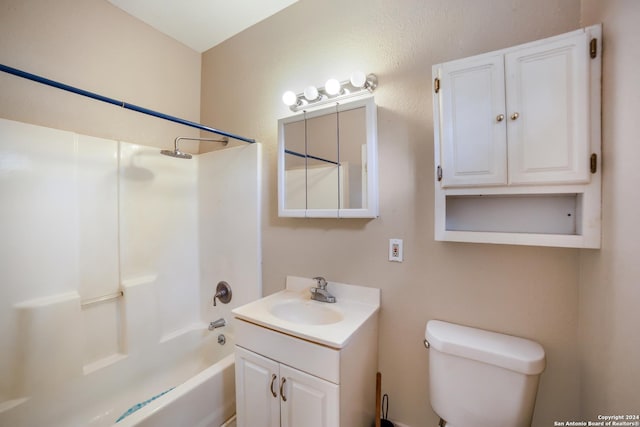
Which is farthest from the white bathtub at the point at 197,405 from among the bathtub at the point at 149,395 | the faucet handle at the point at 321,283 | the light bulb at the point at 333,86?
the light bulb at the point at 333,86

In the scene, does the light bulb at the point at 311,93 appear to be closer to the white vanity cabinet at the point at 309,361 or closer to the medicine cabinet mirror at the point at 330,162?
the medicine cabinet mirror at the point at 330,162

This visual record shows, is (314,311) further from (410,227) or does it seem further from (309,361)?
(410,227)

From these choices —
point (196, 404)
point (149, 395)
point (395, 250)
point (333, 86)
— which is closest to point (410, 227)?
point (395, 250)

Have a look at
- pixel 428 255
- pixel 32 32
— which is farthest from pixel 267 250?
pixel 32 32

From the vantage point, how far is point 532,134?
938 millimetres

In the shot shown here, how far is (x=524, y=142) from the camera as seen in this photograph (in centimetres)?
95

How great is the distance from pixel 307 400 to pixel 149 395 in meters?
1.35

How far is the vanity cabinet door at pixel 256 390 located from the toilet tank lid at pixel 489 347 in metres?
0.77

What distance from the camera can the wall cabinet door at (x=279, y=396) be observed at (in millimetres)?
1066

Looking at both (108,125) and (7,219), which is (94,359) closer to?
(7,219)

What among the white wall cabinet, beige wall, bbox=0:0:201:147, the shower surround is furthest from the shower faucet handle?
the white wall cabinet

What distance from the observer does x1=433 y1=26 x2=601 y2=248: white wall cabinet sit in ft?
2.85

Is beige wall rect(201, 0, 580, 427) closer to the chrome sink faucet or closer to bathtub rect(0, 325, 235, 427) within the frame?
the chrome sink faucet

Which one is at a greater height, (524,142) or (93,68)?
(93,68)
